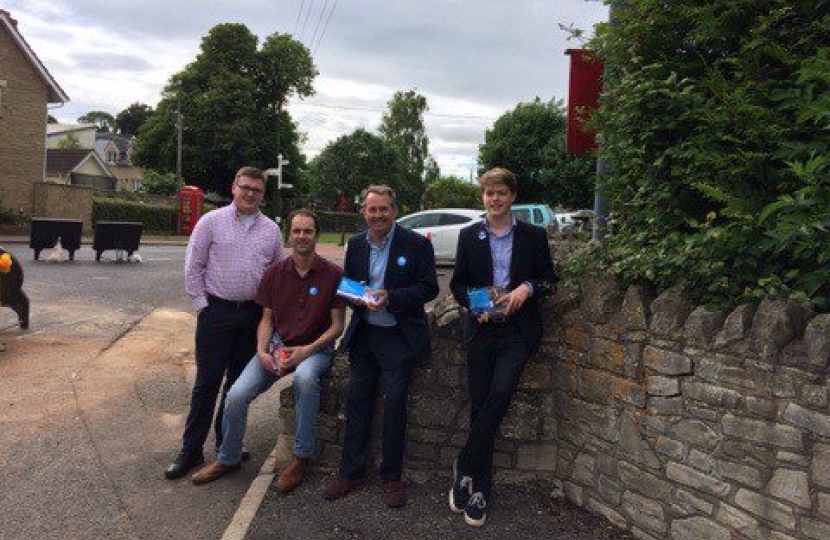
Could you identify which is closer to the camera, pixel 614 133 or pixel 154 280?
pixel 614 133

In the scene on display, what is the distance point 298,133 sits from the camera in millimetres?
54125

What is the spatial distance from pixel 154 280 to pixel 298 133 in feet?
138

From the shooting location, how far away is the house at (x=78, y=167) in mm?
56134

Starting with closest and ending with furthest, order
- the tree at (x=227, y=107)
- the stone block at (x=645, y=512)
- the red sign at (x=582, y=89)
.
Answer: the stone block at (x=645, y=512) < the red sign at (x=582, y=89) < the tree at (x=227, y=107)

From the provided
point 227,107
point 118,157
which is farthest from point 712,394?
point 118,157

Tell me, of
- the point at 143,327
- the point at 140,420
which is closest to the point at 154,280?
the point at 143,327

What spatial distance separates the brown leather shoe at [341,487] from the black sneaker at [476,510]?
74 cm

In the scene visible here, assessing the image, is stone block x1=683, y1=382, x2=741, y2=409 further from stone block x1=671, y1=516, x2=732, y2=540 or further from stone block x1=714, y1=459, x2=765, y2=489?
stone block x1=671, y1=516, x2=732, y2=540

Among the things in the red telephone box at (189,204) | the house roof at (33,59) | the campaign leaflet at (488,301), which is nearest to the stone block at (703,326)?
the campaign leaflet at (488,301)

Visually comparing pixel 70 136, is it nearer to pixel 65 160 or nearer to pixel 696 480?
pixel 65 160

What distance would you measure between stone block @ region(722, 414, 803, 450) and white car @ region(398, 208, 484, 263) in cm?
1538

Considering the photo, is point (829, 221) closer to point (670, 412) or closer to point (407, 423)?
point (670, 412)

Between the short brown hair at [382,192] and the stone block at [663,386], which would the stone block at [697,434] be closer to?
the stone block at [663,386]

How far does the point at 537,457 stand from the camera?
4379mm
